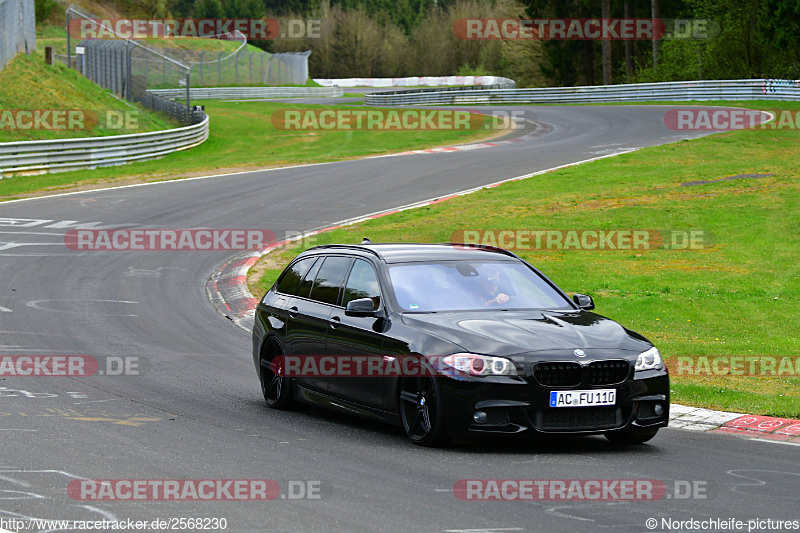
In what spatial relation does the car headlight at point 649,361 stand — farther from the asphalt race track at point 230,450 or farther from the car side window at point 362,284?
the car side window at point 362,284

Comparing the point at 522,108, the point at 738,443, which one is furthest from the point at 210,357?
the point at 522,108

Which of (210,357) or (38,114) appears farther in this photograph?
(38,114)

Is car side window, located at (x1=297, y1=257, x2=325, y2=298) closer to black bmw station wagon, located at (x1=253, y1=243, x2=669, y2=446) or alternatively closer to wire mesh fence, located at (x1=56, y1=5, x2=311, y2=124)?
black bmw station wagon, located at (x1=253, y1=243, x2=669, y2=446)

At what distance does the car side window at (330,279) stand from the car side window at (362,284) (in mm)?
144

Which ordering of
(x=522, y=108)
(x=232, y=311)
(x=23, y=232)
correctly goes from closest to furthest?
(x=232, y=311) < (x=23, y=232) < (x=522, y=108)

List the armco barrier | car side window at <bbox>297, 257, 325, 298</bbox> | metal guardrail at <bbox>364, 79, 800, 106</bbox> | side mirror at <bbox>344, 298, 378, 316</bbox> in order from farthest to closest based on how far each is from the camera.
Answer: the armco barrier < metal guardrail at <bbox>364, 79, 800, 106</bbox> < car side window at <bbox>297, 257, 325, 298</bbox> < side mirror at <bbox>344, 298, 378, 316</bbox>

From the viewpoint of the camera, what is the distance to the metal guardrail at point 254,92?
249ft

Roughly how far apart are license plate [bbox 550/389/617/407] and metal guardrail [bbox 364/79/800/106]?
4549cm

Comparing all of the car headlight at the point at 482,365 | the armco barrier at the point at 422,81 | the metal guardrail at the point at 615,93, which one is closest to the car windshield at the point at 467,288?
the car headlight at the point at 482,365

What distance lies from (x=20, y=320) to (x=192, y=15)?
402 ft

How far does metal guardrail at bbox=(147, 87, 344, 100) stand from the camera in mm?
75875

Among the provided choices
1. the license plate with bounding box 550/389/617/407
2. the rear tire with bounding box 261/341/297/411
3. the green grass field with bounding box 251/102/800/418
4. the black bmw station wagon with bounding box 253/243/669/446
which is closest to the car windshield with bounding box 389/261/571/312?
the black bmw station wagon with bounding box 253/243/669/446

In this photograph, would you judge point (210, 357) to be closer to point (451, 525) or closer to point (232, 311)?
point (232, 311)

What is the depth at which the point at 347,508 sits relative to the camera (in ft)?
20.5
